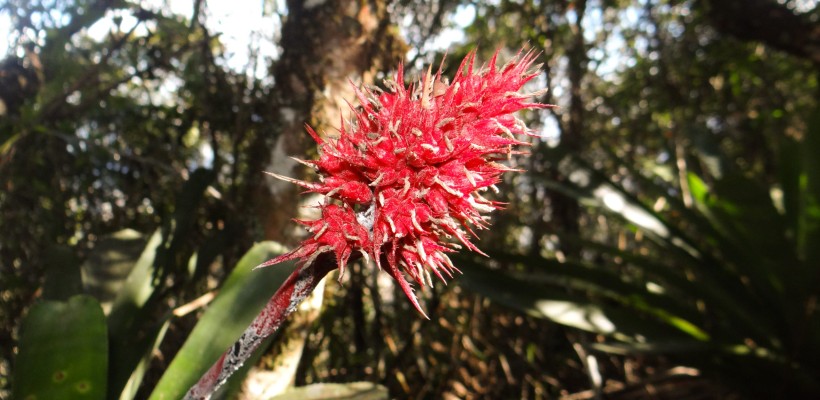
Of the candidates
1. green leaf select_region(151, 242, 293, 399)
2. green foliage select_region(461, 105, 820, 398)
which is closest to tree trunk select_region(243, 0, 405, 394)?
green leaf select_region(151, 242, 293, 399)

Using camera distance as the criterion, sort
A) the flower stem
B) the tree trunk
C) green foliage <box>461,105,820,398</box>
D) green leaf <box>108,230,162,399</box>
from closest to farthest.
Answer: the flower stem
green leaf <box>108,230,162,399</box>
the tree trunk
green foliage <box>461,105,820,398</box>

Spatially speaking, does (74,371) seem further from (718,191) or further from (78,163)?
(718,191)

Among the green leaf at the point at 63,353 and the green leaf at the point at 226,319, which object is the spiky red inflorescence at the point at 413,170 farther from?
the green leaf at the point at 63,353

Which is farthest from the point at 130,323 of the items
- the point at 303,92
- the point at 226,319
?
the point at 303,92

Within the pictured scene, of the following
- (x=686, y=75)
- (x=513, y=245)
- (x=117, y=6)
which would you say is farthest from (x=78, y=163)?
(x=686, y=75)

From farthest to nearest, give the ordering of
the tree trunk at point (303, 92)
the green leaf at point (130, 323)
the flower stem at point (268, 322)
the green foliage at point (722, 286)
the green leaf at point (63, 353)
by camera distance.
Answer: the green foliage at point (722, 286) < the tree trunk at point (303, 92) < the green leaf at point (130, 323) < the green leaf at point (63, 353) < the flower stem at point (268, 322)

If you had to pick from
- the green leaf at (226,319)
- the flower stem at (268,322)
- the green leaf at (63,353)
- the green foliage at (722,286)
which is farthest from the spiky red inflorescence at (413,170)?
the green foliage at (722,286)

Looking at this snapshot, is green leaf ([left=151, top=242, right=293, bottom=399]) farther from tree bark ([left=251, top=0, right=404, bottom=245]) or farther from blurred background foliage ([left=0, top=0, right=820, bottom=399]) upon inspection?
tree bark ([left=251, top=0, right=404, bottom=245])
